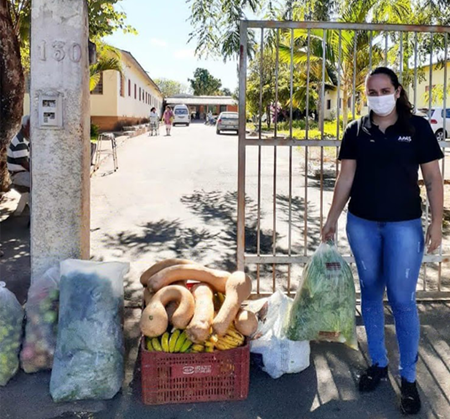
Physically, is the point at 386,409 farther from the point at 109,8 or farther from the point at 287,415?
the point at 109,8

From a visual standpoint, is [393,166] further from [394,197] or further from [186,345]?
[186,345]

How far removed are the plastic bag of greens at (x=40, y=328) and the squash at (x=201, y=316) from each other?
3.22 feet

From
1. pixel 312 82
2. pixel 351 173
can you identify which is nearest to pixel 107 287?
pixel 351 173

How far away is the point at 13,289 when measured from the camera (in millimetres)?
5160

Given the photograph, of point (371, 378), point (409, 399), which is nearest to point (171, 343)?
point (371, 378)

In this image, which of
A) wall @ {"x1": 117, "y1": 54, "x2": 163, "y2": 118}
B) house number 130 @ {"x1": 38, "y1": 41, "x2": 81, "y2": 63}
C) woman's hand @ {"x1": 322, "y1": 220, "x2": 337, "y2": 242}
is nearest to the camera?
woman's hand @ {"x1": 322, "y1": 220, "x2": 337, "y2": 242}

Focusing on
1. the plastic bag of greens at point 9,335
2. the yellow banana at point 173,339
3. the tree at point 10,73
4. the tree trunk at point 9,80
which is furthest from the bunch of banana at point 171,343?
the tree trunk at point 9,80

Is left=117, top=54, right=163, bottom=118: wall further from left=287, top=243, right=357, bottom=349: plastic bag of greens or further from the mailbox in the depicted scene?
left=287, top=243, right=357, bottom=349: plastic bag of greens

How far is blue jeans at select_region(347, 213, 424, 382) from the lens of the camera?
310 centimetres

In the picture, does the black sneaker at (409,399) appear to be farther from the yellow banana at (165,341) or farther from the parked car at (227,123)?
the parked car at (227,123)

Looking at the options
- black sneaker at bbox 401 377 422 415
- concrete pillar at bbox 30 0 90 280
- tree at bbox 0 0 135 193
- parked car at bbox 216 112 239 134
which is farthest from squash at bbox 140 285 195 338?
parked car at bbox 216 112 239 134

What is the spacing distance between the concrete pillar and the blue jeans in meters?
1.98

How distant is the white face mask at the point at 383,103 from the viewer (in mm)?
3117

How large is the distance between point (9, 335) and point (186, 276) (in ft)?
4.04
